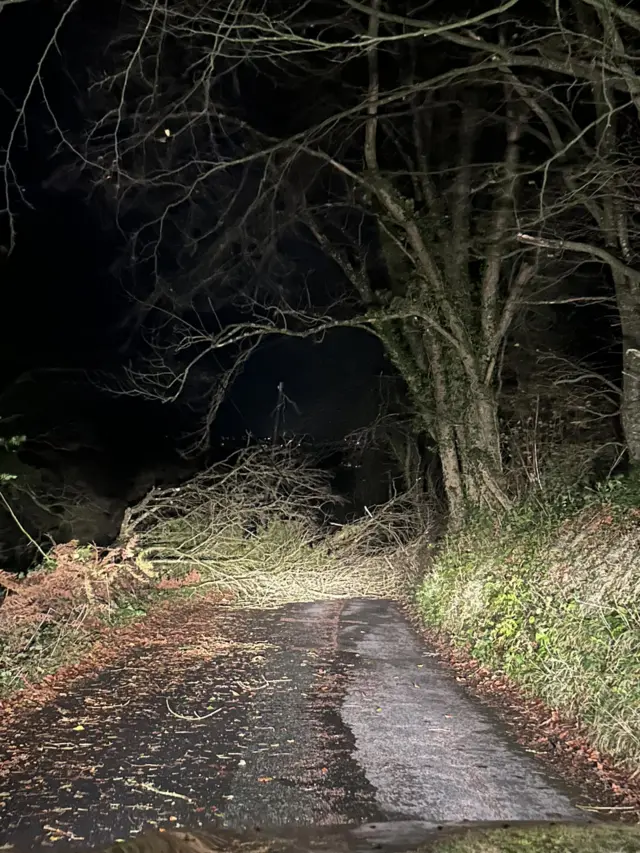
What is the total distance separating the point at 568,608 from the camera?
641 centimetres

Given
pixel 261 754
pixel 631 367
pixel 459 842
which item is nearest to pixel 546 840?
pixel 459 842

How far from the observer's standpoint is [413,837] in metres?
3.79

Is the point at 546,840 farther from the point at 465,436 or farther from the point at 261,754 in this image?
the point at 465,436

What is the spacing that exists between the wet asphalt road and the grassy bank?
66 centimetres

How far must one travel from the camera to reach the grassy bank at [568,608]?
5.27 metres

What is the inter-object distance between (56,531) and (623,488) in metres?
11.4

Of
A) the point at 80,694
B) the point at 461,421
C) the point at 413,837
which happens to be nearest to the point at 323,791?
the point at 413,837

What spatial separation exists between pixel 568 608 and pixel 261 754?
124 inches

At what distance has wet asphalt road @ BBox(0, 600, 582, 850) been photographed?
4176 mm

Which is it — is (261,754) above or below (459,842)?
below

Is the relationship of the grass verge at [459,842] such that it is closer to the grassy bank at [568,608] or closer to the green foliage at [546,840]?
the green foliage at [546,840]

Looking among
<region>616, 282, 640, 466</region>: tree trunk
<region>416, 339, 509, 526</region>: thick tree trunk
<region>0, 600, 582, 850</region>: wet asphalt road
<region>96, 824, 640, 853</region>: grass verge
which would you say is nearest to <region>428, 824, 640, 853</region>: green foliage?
<region>96, 824, 640, 853</region>: grass verge

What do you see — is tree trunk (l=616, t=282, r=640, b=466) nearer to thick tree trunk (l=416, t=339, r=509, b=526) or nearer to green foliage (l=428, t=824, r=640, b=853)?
thick tree trunk (l=416, t=339, r=509, b=526)

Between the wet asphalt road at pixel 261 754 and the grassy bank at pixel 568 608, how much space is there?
0.66 metres
